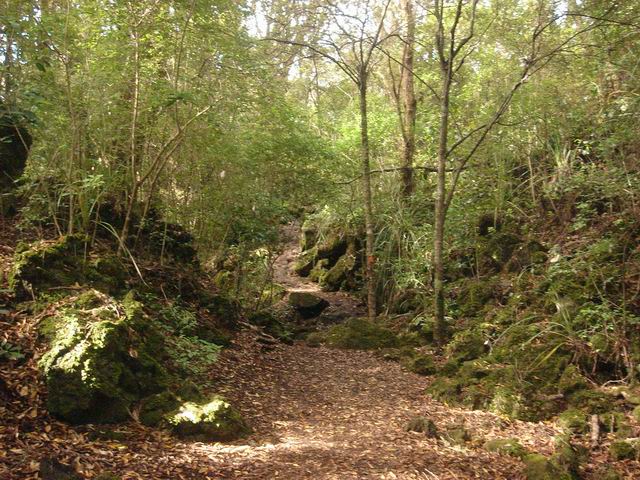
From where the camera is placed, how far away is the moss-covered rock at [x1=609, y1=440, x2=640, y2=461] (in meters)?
4.22

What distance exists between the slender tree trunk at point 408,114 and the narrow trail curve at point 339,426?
565cm

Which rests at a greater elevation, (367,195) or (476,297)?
(367,195)

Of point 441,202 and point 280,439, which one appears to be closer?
point 280,439

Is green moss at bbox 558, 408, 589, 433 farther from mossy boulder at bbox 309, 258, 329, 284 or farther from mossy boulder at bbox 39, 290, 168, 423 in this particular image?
mossy boulder at bbox 309, 258, 329, 284

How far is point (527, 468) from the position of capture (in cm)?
401

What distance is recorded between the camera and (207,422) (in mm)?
4336

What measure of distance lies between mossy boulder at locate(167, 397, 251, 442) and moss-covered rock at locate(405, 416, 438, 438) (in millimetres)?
1715

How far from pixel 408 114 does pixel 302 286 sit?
5.87 metres

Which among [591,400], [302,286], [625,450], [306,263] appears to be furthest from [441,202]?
[306,263]

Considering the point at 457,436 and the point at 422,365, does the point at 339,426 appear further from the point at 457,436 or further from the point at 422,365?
the point at 422,365

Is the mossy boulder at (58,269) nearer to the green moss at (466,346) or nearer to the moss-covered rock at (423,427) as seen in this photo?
the moss-covered rock at (423,427)

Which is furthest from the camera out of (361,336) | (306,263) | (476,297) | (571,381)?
(306,263)

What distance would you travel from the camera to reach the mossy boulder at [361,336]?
946 centimetres

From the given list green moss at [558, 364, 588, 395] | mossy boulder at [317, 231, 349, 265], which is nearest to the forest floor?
green moss at [558, 364, 588, 395]
